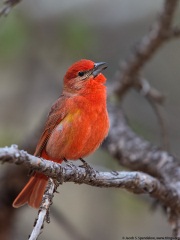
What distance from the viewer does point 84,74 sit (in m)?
4.52

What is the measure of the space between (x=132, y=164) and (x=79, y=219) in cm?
338

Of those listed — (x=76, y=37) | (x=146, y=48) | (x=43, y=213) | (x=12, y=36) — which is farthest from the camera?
(x=76, y=37)

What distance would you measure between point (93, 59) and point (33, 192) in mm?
2764

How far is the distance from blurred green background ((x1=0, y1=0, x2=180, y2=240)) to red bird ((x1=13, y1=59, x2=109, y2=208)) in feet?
3.49

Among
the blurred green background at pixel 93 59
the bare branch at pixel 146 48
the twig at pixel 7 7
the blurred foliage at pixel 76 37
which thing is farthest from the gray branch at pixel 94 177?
the blurred foliage at pixel 76 37

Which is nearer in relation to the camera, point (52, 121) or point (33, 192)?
point (33, 192)

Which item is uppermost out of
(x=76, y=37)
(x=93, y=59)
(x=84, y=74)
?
(x=93, y=59)

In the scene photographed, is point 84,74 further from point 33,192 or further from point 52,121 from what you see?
point 33,192

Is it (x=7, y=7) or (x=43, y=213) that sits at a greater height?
(x=7, y=7)

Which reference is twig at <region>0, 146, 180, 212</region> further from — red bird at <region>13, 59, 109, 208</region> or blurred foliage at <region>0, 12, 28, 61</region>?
blurred foliage at <region>0, 12, 28, 61</region>

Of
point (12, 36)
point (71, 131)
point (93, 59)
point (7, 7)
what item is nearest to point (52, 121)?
point (71, 131)

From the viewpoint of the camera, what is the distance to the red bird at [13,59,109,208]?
399 centimetres

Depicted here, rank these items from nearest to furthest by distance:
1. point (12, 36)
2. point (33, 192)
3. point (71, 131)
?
point (71, 131) < point (33, 192) < point (12, 36)

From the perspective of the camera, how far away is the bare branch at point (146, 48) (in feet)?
15.7
